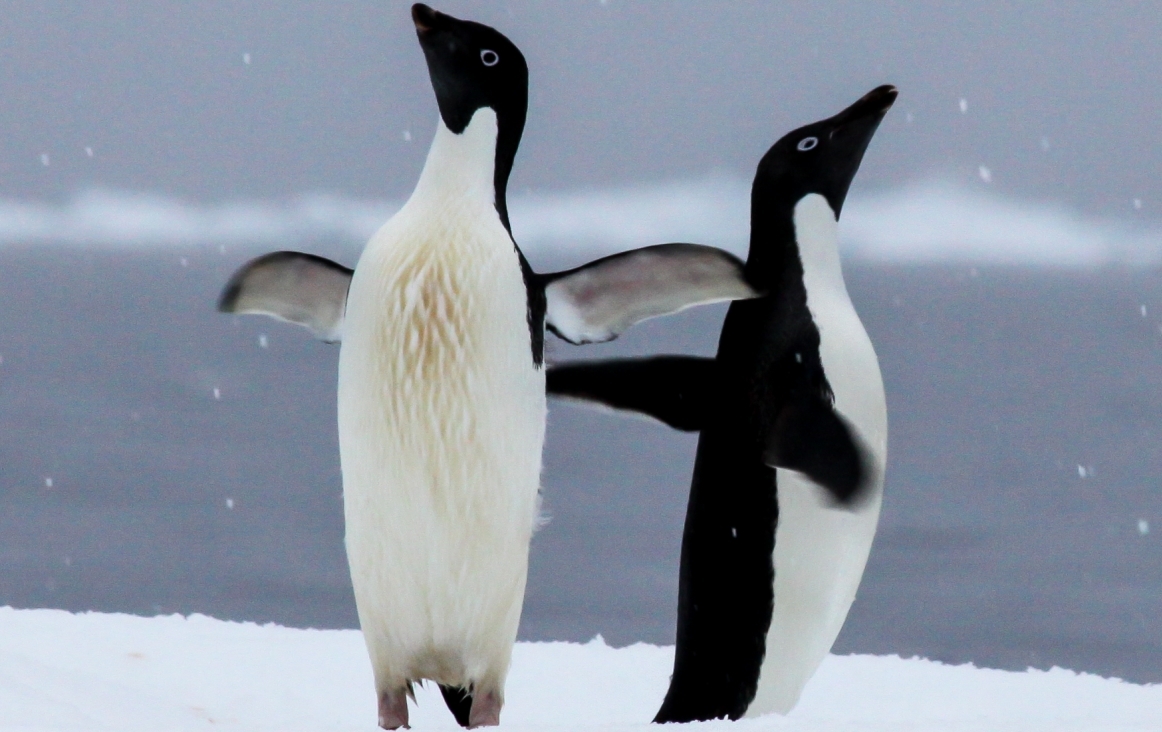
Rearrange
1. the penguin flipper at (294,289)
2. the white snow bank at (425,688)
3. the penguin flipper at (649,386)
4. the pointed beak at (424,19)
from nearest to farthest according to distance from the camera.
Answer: the pointed beak at (424,19), the penguin flipper at (294,289), the penguin flipper at (649,386), the white snow bank at (425,688)

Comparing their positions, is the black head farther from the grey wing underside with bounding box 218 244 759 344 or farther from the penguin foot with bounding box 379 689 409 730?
the penguin foot with bounding box 379 689 409 730

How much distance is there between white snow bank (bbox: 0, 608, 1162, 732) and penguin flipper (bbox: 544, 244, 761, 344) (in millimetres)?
849

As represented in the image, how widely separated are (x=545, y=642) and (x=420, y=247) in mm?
1699

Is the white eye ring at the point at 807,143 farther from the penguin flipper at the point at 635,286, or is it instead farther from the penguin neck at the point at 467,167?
the penguin neck at the point at 467,167

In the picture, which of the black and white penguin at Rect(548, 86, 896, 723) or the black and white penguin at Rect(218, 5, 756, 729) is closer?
the black and white penguin at Rect(218, 5, 756, 729)

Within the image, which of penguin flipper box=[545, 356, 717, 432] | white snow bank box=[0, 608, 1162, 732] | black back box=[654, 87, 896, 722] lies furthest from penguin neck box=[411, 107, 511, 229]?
white snow bank box=[0, 608, 1162, 732]

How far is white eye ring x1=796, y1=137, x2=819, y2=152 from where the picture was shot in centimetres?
266

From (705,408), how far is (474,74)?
0.76 meters

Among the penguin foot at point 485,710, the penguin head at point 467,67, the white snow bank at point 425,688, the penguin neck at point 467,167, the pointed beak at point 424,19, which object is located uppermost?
the pointed beak at point 424,19

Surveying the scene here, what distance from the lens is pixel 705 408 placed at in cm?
260

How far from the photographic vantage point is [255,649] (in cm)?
337

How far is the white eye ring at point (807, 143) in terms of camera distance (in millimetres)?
2656

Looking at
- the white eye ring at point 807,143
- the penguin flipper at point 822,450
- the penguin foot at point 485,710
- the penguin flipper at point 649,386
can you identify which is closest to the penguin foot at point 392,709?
the penguin foot at point 485,710

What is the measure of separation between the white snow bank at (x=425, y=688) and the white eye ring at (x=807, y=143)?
45.3 inches
